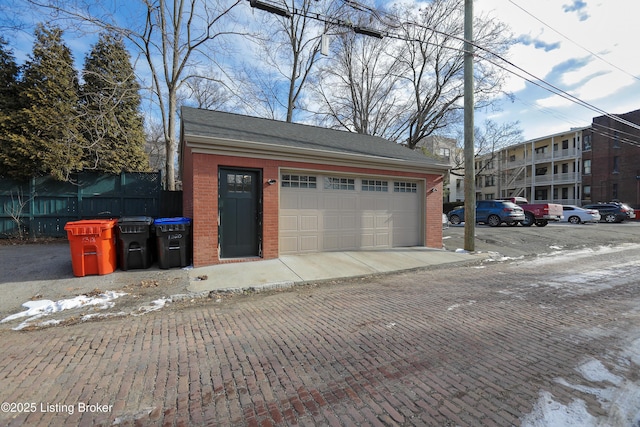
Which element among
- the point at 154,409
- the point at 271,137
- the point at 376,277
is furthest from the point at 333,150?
the point at 154,409

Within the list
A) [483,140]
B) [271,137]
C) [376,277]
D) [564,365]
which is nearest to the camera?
[564,365]

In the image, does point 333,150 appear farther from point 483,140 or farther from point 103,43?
point 483,140

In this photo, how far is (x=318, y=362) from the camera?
3010mm

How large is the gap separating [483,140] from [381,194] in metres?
29.9

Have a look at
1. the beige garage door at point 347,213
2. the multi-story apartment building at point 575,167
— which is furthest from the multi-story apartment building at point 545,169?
the beige garage door at point 347,213

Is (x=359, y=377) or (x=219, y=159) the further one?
(x=219, y=159)

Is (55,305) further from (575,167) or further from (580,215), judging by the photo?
(575,167)

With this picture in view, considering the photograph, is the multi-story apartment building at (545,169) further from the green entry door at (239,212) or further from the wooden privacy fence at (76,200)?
the wooden privacy fence at (76,200)

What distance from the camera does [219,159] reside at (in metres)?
7.31

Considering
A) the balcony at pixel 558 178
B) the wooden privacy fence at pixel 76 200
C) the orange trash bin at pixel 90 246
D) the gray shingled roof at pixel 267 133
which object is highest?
the balcony at pixel 558 178

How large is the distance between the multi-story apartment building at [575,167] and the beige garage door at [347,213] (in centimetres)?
2490

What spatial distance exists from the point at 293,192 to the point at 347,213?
1.95m

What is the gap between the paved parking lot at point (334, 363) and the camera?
228cm

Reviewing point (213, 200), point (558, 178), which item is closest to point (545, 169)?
point (558, 178)
